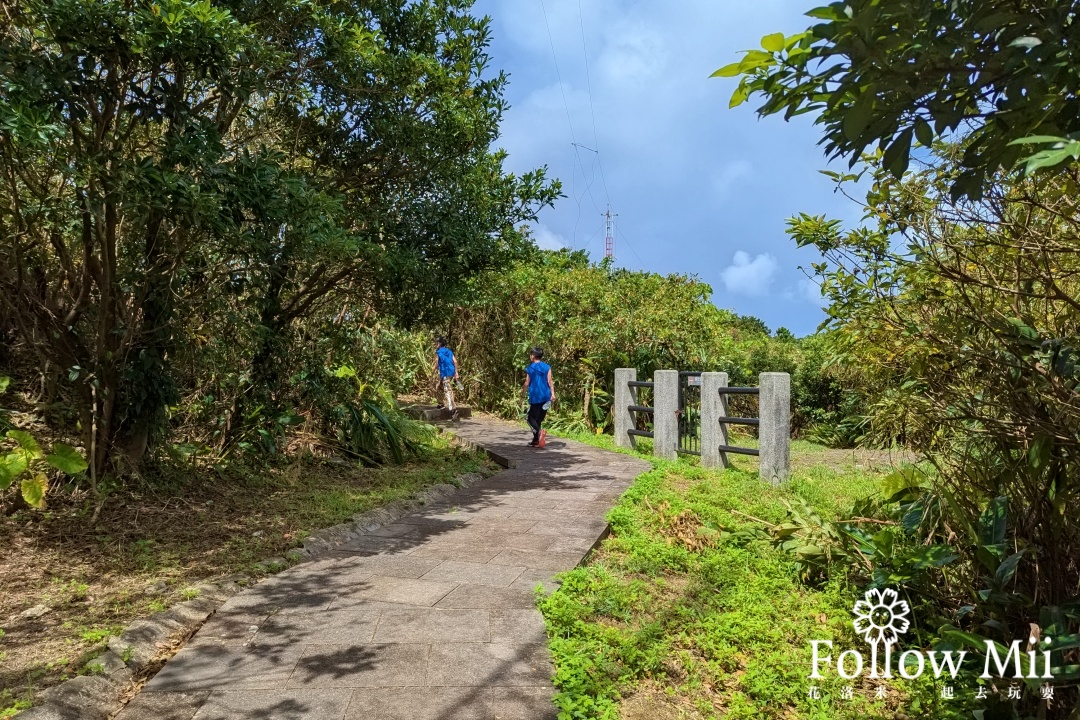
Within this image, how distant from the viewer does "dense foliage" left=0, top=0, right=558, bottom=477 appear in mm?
4219

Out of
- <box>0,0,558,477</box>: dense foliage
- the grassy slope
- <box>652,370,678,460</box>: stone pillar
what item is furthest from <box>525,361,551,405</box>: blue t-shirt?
the grassy slope

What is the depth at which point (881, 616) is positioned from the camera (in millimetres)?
3652

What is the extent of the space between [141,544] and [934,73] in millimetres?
5283

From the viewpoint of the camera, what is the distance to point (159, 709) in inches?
109

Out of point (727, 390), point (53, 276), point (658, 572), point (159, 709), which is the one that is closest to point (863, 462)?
point (727, 390)

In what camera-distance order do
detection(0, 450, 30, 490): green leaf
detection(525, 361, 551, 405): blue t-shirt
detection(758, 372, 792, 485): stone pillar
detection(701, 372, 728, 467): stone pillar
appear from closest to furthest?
detection(0, 450, 30, 490): green leaf
detection(758, 372, 792, 485): stone pillar
detection(701, 372, 728, 467): stone pillar
detection(525, 361, 551, 405): blue t-shirt

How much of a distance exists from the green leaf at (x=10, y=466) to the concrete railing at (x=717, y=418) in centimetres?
635

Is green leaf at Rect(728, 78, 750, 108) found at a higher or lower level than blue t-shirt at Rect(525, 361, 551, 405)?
higher

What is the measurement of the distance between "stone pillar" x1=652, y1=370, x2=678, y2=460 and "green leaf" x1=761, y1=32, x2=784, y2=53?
7491 mm

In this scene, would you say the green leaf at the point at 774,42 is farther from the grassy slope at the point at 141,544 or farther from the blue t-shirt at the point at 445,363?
the blue t-shirt at the point at 445,363

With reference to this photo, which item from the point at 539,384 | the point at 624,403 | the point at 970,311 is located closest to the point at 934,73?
the point at 970,311

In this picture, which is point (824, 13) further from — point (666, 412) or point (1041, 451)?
point (666, 412)

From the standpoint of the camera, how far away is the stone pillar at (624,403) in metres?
10.6

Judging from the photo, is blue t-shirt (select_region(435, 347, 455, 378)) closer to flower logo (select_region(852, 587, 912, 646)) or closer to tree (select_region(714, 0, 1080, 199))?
flower logo (select_region(852, 587, 912, 646))
